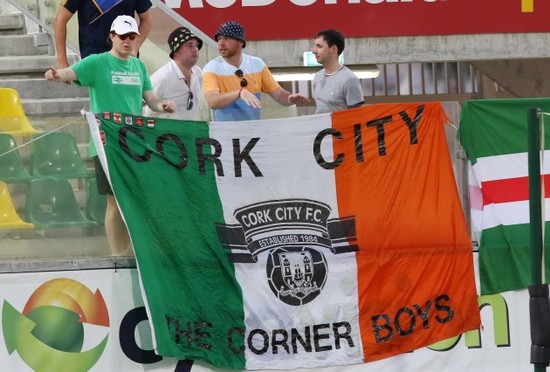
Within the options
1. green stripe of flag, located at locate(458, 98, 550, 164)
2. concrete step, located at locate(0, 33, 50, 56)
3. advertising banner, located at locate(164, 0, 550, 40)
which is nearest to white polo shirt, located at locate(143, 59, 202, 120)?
green stripe of flag, located at locate(458, 98, 550, 164)

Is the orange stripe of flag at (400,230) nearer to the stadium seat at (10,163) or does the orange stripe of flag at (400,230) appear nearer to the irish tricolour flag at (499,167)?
the irish tricolour flag at (499,167)

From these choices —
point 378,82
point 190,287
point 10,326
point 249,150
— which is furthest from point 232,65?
point 378,82

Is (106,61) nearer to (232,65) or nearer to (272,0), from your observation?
(232,65)

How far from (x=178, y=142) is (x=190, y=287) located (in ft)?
3.63

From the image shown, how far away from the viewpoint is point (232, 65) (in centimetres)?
1216

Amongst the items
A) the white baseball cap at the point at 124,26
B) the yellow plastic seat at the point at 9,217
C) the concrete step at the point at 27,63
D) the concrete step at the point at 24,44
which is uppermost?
the white baseball cap at the point at 124,26

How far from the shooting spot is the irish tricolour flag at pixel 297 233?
11.0m

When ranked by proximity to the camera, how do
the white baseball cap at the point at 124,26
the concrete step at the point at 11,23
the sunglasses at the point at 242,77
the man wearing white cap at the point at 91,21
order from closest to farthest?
the white baseball cap at the point at 124,26 < the sunglasses at the point at 242,77 < the man wearing white cap at the point at 91,21 < the concrete step at the point at 11,23

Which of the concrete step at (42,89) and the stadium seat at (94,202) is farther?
the concrete step at (42,89)

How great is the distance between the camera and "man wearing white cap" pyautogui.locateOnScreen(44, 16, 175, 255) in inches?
436

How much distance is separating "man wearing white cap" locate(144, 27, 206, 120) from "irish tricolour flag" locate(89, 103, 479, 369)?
0.96 m

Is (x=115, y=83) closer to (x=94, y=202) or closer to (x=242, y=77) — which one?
(x=94, y=202)

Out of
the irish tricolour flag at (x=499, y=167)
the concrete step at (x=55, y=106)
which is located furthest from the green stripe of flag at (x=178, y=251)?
the concrete step at (x=55, y=106)

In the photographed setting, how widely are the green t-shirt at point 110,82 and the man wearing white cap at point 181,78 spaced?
2.06ft
